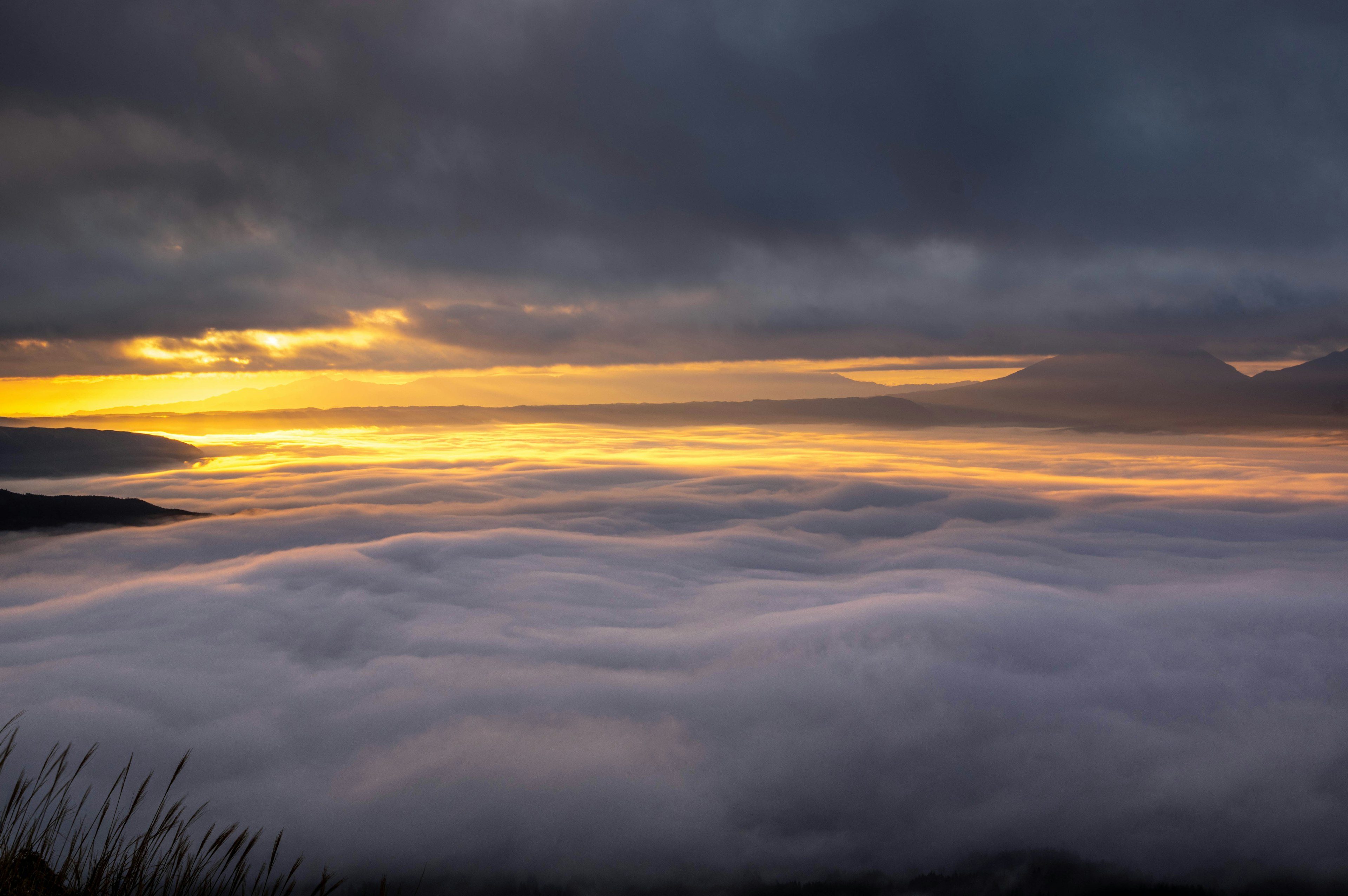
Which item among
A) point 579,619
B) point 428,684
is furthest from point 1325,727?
point 428,684

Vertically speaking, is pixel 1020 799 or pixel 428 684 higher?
pixel 428 684

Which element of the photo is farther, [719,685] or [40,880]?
[719,685]

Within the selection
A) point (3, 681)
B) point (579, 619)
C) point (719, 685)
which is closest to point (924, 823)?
point (719, 685)

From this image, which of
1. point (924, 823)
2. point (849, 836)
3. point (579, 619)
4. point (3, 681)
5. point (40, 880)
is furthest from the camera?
point (579, 619)

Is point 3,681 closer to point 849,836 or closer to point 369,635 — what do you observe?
point 369,635

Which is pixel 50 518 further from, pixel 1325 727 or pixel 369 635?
pixel 1325 727

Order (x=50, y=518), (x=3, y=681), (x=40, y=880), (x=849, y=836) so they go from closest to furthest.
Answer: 1. (x=40, y=880)
2. (x=849, y=836)
3. (x=3, y=681)
4. (x=50, y=518)

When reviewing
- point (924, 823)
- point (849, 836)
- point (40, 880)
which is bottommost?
point (924, 823)
